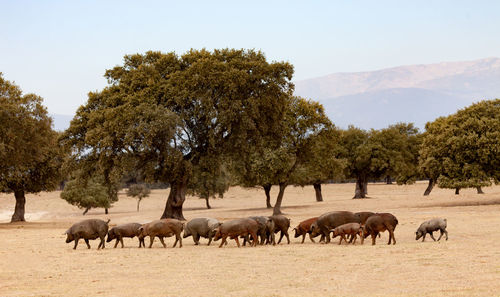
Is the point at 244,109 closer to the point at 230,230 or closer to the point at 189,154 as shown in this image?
the point at 189,154

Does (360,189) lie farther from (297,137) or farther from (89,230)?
(89,230)

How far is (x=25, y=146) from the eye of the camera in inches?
1652

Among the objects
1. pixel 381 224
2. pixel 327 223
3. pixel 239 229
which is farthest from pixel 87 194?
pixel 381 224

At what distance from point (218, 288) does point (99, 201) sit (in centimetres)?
6524

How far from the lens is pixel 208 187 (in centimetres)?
8294

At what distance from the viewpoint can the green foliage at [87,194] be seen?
241 feet

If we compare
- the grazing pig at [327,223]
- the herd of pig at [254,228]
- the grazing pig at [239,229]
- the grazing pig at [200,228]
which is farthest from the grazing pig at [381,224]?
the grazing pig at [200,228]

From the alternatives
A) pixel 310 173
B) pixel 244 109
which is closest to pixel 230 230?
pixel 244 109

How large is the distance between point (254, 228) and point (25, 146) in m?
25.4

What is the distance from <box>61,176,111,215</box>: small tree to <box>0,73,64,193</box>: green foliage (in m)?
22.3

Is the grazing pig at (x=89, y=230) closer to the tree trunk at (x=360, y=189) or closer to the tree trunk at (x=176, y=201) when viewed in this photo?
the tree trunk at (x=176, y=201)

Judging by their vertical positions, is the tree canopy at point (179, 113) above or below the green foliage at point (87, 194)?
above

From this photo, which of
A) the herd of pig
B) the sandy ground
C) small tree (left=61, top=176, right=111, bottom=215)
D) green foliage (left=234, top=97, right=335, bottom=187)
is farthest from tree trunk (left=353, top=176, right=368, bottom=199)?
the herd of pig

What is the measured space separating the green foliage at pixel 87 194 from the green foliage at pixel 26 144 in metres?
22.3
